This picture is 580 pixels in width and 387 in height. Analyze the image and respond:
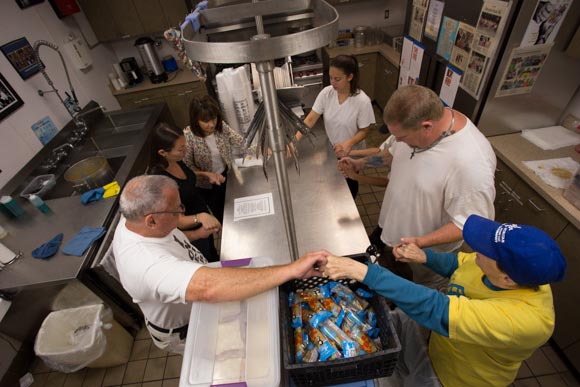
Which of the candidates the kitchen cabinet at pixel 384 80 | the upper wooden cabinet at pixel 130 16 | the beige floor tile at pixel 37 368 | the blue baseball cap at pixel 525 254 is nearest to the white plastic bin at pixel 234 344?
the blue baseball cap at pixel 525 254

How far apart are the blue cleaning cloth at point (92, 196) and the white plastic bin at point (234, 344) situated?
174cm

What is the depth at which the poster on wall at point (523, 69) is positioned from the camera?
179 cm

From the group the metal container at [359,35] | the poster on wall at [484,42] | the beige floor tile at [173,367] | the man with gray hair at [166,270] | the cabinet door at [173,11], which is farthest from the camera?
the metal container at [359,35]

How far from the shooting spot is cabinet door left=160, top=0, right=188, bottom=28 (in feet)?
12.9

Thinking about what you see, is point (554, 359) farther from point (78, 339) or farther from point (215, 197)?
point (78, 339)

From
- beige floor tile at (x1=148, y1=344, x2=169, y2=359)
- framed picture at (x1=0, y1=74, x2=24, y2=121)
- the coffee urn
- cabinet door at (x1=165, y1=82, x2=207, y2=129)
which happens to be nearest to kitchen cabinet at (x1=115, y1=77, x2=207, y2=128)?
cabinet door at (x1=165, y1=82, x2=207, y2=129)

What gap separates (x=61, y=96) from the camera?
10.6 feet

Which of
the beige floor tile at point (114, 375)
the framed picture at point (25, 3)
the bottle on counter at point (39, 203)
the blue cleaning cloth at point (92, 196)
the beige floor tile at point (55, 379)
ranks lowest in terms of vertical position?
the beige floor tile at point (114, 375)

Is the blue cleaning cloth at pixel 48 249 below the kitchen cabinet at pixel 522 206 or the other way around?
the other way around

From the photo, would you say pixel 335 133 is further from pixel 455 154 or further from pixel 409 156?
pixel 455 154

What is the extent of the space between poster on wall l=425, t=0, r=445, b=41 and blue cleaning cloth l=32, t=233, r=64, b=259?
3211 mm

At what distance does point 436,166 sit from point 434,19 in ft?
5.53

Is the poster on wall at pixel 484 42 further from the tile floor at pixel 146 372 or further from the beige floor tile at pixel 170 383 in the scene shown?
the beige floor tile at pixel 170 383

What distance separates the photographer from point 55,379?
214cm
